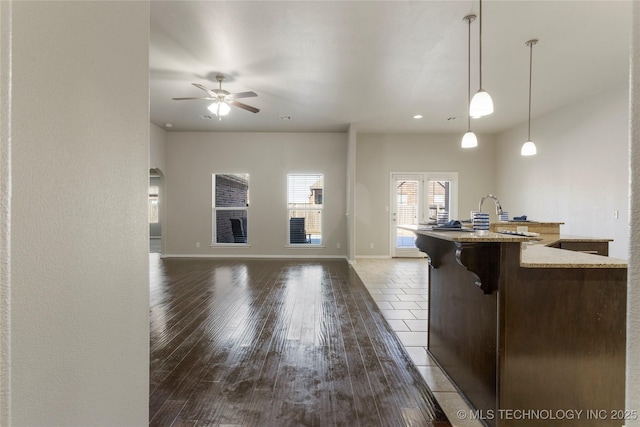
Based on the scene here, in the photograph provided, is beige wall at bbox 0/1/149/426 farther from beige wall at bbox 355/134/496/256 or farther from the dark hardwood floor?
beige wall at bbox 355/134/496/256

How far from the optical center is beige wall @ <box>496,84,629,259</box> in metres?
4.50

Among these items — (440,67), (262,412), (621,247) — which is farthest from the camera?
(621,247)

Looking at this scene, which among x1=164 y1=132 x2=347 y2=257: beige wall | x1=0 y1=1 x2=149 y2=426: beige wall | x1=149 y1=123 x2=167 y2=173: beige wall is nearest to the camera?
x1=0 y1=1 x2=149 y2=426: beige wall

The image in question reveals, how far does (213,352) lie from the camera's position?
2463 mm

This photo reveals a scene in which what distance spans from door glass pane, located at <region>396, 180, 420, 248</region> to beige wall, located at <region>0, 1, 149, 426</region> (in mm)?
6942

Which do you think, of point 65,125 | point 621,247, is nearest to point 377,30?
point 65,125

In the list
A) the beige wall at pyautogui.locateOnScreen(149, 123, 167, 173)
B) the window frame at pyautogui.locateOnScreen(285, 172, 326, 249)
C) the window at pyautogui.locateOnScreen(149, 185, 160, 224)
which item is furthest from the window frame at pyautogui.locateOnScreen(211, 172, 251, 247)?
the window at pyautogui.locateOnScreen(149, 185, 160, 224)

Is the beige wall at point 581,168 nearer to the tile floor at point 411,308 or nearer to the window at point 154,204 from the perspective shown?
the tile floor at point 411,308

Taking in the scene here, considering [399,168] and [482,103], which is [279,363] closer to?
Answer: [482,103]

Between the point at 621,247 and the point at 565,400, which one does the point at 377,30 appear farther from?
the point at 621,247

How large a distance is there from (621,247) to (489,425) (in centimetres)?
468

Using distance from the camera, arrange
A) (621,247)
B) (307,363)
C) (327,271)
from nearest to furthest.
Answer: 1. (307,363)
2. (621,247)
3. (327,271)

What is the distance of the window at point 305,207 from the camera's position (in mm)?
7430

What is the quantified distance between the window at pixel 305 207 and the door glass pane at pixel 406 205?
1987mm
